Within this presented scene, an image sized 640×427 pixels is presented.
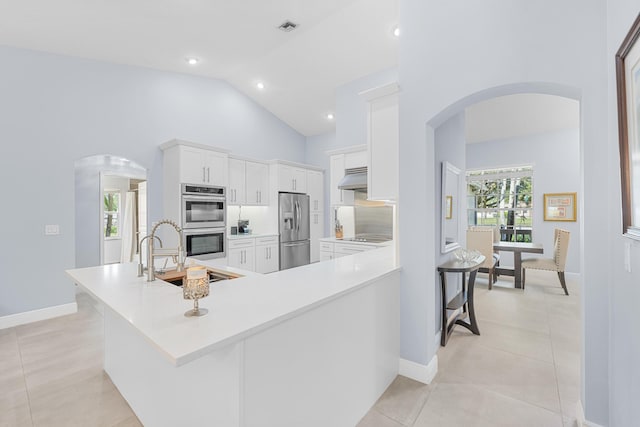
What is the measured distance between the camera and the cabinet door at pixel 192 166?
4195 mm

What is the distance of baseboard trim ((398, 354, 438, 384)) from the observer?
7.14ft

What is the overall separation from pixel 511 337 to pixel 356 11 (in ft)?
13.7

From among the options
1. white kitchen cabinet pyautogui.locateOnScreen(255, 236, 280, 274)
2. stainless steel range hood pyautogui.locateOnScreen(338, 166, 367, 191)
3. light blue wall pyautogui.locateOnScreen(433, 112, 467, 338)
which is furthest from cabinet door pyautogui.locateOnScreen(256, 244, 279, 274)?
light blue wall pyautogui.locateOnScreen(433, 112, 467, 338)

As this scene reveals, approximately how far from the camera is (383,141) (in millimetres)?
2377

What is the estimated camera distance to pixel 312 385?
141 centimetres

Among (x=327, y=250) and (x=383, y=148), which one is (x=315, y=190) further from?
(x=383, y=148)

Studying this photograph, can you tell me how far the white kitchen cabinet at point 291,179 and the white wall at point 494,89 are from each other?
12.2ft

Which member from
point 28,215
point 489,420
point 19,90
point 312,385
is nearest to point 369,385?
point 312,385

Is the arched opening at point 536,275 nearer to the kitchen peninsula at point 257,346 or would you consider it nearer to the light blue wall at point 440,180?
the light blue wall at point 440,180

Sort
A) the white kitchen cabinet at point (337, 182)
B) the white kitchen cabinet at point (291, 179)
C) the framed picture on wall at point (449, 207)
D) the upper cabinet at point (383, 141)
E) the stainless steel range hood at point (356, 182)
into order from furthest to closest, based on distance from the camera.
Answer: the white kitchen cabinet at point (291, 179) < the white kitchen cabinet at point (337, 182) < the stainless steel range hood at point (356, 182) < the framed picture on wall at point (449, 207) < the upper cabinet at point (383, 141)

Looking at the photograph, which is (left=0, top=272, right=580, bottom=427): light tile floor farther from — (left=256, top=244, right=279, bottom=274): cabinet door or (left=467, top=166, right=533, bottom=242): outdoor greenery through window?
(left=467, top=166, right=533, bottom=242): outdoor greenery through window

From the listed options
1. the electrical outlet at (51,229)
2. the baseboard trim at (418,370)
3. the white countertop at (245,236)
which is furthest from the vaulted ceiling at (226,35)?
the baseboard trim at (418,370)

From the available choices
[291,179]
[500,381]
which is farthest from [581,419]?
[291,179]

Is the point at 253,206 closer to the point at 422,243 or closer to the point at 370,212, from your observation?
the point at 370,212
